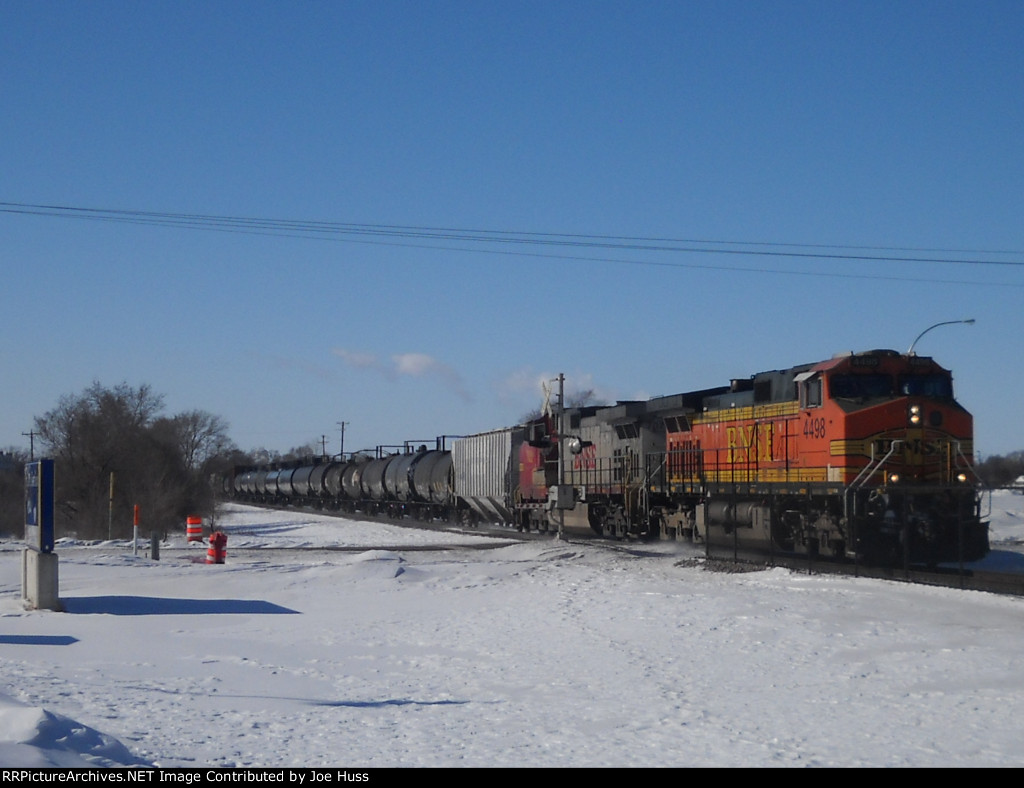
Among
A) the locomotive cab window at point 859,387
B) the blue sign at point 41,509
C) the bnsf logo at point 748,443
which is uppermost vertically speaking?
the locomotive cab window at point 859,387

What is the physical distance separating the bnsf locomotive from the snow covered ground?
216 centimetres

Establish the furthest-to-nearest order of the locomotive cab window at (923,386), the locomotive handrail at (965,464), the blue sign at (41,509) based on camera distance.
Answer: the locomotive cab window at (923,386) → the locomotive handrail at (965,464) → the blue sign at (41,509)

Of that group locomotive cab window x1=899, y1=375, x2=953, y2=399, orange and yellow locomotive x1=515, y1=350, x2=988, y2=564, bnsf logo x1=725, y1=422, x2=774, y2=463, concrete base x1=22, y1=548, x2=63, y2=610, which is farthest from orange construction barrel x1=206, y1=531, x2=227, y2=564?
locomotive cab window x1=899, y1=375, x2=953, y2=399

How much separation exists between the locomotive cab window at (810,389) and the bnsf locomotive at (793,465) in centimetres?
3

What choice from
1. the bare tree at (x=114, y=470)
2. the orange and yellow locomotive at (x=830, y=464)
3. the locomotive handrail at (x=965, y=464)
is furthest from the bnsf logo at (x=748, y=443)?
the bare tree at (x=114, y=470)

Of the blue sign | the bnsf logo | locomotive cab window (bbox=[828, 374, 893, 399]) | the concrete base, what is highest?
locomotive cab window (bbox=[828, 374, 893, 399])

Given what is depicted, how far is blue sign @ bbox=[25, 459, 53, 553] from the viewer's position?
15.3 metres

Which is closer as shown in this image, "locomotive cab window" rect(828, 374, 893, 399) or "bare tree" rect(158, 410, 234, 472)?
"locomotive cab window" rect(828, 374, 893, 399)

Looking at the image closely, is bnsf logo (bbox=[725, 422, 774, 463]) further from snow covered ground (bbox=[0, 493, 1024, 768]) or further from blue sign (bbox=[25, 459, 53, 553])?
blue sign (bbox=[25, 459, 53, 553])

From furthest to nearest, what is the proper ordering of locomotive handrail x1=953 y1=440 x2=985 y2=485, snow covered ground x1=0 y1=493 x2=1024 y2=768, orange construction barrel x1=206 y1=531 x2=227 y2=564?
orange construction barrel x1=206 y1=531 x2=227 y2=564
locomotive handrail x1=953 y1=440 x2=985 y2=485
snow covered ground x1=0 y1=493 x2=1024 y2=768

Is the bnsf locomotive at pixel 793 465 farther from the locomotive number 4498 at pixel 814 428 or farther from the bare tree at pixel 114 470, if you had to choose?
the bare tree at pixel 114 470

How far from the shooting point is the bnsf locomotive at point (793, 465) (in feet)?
60.6

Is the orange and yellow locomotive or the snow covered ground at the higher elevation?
the orange and yellow locomotive
